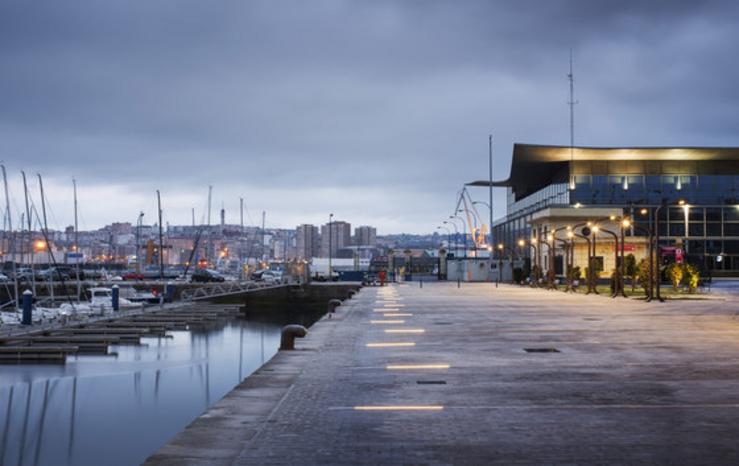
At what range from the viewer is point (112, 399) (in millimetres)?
30531

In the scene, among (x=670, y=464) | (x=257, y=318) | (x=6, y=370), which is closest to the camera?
(x=670, y=464)

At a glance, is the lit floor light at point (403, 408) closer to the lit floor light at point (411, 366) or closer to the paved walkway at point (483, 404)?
the paved walkway at point (483, 404)

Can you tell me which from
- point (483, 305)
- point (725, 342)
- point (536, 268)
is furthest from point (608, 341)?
point (536, 268)

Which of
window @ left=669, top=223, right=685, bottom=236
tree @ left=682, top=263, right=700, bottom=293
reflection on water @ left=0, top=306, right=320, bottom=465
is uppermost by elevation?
window @ left=669, top=223, right=685, bottom=236

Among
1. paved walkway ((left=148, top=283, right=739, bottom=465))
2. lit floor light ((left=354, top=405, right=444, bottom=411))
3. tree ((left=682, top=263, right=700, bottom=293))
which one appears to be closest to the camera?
paved walkway ((left=148, top=283, right=739, bottom=465))

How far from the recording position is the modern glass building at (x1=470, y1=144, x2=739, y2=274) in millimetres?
107062

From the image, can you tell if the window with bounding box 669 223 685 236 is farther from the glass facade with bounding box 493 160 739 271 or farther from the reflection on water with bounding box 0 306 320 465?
the reflection on water with bounding box 0 306 320 465

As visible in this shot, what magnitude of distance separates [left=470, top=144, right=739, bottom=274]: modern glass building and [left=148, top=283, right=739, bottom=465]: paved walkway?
81.4 meters

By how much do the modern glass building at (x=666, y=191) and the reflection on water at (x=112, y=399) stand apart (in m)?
68.9

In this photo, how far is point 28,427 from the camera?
2467 centimetres

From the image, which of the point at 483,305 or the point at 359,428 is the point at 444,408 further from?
the point at 483,305

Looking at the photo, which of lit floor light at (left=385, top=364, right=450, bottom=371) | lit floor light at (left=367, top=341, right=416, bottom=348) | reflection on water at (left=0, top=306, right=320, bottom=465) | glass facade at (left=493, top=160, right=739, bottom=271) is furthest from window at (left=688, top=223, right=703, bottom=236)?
lit floor light at (left=385, top=364, right=450, bottom=371)

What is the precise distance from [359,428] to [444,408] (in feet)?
7.42

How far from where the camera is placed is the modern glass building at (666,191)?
107062mm
